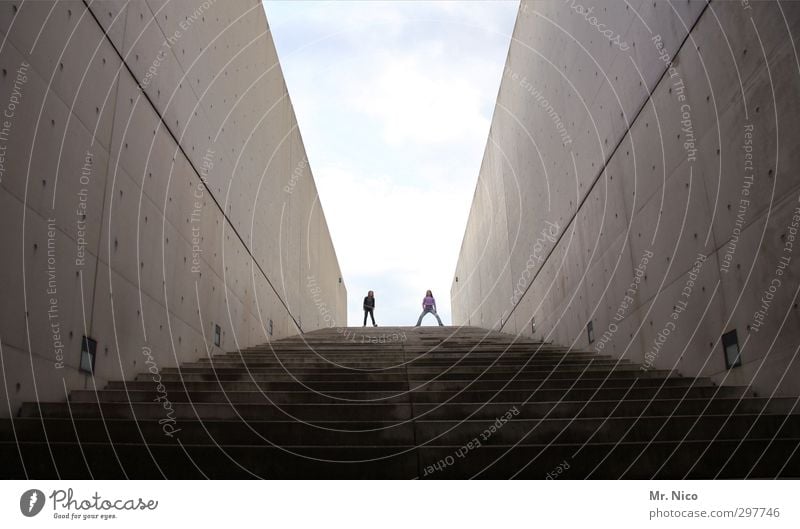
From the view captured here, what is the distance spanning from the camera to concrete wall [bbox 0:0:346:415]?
4.33 meters

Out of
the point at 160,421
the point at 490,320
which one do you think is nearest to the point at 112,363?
the point at 160,421

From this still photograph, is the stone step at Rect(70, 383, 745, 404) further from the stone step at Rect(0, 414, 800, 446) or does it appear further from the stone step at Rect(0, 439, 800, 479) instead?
the stone step at Rect(0, 439, 800, 479)

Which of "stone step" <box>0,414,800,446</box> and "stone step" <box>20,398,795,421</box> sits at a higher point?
"stone step" <box>20,398,795,421</box>

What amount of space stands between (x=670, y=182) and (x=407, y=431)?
3.88 meters

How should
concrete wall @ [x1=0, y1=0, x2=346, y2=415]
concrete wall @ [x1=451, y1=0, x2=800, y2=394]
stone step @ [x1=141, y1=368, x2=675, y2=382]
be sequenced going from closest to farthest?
concrete wall @ [x1=0, y1=0, x2=346, y2=415], concrete wall @ [x1=451, y1=0, x2=800, y2=394], stone step @ [x1=141, y1=368, x2=675, y2=382]

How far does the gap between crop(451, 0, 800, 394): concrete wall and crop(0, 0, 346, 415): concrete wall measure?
4867 mm

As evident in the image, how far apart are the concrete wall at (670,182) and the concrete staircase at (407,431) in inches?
28.9

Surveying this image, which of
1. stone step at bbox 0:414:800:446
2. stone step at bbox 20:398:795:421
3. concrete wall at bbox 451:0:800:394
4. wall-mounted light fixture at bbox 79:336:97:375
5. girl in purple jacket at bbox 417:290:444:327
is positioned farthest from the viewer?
girl in purple jacket at bbox 417:290:444:327

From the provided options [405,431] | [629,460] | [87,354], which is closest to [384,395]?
[405,431]

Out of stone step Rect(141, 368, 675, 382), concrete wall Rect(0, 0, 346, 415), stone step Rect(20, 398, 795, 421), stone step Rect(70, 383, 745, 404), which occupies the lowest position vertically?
stone step Rect(20, 398, 795, 421)
